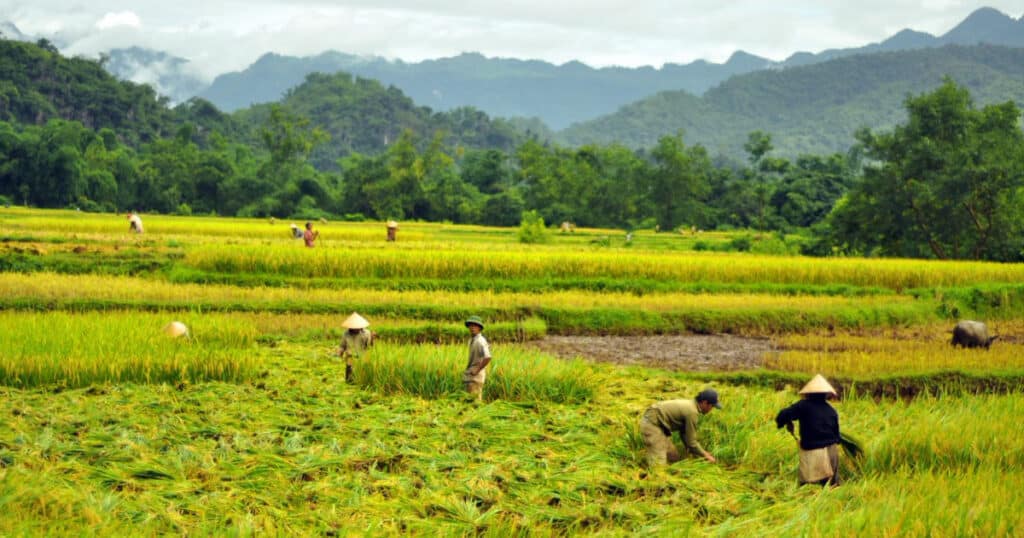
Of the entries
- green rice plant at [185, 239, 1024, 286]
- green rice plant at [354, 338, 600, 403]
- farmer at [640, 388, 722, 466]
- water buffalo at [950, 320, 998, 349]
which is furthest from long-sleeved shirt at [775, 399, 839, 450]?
green rice plant at [185, 239, 1024, 286]

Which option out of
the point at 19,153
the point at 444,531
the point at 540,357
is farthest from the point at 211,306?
the point at 19,153

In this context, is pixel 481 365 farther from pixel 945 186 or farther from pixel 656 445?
pixel 945 186

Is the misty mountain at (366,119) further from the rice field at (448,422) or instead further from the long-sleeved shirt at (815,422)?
the long-sleeved shirt at (815,422)

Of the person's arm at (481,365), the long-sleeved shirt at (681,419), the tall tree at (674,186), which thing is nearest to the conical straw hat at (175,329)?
the person's arm at (481,365)

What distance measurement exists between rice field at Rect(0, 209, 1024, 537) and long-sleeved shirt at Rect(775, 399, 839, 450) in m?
0.43

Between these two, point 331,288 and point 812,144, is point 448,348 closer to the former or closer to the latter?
point 331,288

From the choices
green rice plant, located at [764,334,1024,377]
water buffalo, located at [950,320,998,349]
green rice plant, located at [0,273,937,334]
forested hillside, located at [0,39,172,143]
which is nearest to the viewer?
green rice plant, located at [764,334,1024,377]

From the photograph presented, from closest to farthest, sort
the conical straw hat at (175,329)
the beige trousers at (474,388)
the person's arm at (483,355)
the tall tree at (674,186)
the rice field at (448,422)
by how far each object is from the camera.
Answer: the rice field at (448,422) < the person's arm at (483,355) < the beige trousers at (474,388) < the conical straw hat at (175,329) < the tall tree at (674,186)

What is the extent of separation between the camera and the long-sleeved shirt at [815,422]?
7.58m

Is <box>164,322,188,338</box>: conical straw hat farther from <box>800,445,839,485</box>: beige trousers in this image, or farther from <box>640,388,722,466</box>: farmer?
<box>800,445,839,485</box>: beige trousers

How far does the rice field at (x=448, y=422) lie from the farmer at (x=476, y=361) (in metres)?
0.27

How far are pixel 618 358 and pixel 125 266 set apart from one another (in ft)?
44.2

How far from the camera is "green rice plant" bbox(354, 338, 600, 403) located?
10359 mm

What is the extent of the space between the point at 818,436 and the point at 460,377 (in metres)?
4.30
